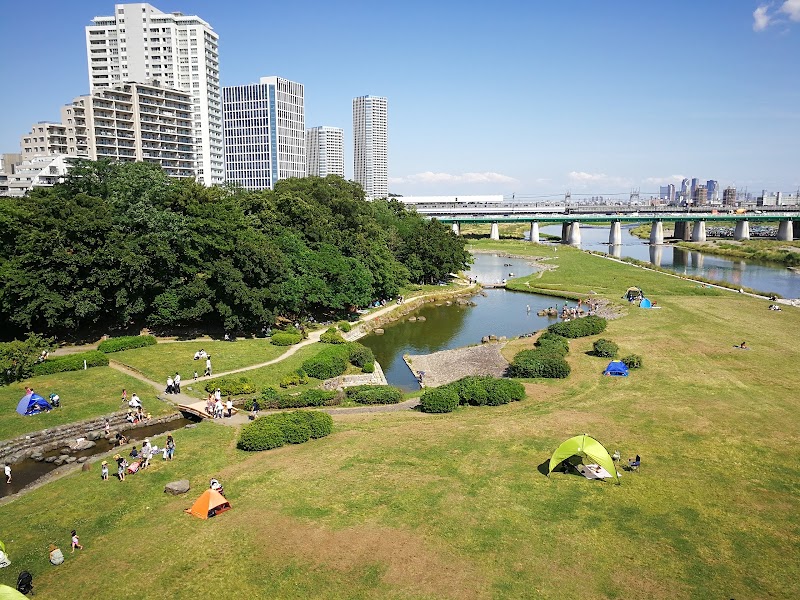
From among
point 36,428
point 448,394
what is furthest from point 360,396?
point 36,428

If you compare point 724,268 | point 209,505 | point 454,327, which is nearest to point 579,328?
point 454,327

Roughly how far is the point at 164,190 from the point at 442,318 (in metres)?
40.4

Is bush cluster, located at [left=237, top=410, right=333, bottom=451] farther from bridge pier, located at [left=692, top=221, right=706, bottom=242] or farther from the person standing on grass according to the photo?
bridge pier, located at [left=692, top=221, right=706, bottom=242]

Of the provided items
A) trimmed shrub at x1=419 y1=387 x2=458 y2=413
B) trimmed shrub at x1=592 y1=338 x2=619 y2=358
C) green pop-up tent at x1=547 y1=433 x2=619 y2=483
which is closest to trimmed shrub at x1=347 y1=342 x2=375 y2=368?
trimmed shrub at x1=419 y1=387 x2=458 y2=413

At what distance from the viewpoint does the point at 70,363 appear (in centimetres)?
4531

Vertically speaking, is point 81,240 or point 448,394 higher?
point 81,240

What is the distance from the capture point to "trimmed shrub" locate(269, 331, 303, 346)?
183 ft

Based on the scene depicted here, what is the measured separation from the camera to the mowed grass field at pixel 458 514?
20219 millimetres

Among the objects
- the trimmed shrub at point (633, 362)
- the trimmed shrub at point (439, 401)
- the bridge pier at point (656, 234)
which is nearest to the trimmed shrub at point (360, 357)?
the trimmed shrub at point (439, 401)

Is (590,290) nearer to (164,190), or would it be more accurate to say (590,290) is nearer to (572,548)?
(164,190)

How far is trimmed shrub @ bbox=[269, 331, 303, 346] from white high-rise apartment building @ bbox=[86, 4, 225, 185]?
349 feet

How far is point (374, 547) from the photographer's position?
72.4 feet

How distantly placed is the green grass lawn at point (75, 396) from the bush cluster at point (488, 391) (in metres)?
22.4

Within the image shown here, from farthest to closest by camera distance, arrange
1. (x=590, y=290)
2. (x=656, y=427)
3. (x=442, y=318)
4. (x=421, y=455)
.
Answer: (x=590, y=290), (x=442, y=318), (x=656, y=427), (x=421, y=455)
